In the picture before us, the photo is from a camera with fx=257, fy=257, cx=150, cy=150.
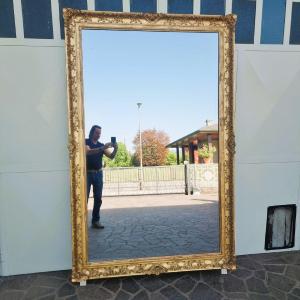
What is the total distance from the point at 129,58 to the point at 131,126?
2.57 ft

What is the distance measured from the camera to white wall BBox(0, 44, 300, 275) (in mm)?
3176

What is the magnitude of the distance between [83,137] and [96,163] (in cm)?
34

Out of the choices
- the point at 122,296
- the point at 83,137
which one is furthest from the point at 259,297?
the point at 83,137

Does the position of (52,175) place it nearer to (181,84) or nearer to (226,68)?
(181,84)

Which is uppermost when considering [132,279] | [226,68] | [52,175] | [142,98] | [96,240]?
[226,68]

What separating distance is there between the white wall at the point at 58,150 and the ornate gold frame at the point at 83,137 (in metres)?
0.43

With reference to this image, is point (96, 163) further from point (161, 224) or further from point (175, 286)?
point (175, 286)

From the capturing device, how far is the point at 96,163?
3.03m

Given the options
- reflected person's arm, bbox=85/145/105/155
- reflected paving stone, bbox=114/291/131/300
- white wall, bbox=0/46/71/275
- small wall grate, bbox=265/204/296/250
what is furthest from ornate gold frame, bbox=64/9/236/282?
small wall grate, bbox=265/204/296/250

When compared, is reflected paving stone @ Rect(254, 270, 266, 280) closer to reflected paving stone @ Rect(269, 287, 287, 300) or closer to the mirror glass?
reflected paving stone @ Rect(269, 287, 287, 300)

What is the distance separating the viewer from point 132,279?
123 inches

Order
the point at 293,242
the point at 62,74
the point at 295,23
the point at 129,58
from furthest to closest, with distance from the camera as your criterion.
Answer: the point at 293,242, the point at 295,23, the point at 62,74, the point at 129,58

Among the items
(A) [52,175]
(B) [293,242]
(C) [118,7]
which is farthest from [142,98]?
(B) [293,242]

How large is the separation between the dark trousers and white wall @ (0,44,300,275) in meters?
0.47
